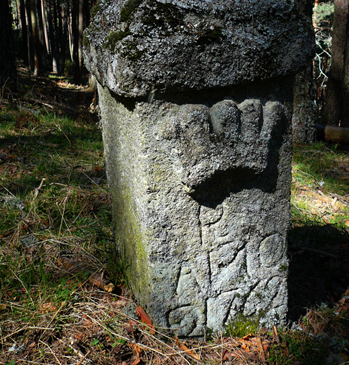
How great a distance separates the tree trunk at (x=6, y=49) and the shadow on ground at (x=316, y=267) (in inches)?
196

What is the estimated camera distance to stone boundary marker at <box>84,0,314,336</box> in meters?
1.35

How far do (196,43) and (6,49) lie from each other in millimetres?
5317

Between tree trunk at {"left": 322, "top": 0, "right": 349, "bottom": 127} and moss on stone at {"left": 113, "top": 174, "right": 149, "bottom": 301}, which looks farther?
tree trunk at {"left": 322, "top": 0, "right": 349, "bottom": 127}

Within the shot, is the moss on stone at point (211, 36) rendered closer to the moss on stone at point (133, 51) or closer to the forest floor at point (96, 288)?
the moss on stone at point (133, 51)

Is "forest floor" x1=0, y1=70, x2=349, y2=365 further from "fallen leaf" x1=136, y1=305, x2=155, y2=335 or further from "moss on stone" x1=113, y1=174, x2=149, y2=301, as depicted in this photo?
"moss on stone" x1=113, y1=174, x2=149, y2=301

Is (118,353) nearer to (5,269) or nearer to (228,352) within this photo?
(228,352)

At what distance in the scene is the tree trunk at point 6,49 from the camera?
5.44 m

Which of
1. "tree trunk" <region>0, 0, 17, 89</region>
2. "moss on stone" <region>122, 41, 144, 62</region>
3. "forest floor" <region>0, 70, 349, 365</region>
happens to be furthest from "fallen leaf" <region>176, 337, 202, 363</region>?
"tree trunk" <region>0, 0, 17, 89</region>

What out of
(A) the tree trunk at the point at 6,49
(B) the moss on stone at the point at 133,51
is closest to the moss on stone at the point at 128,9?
(B) the moss on stone at the point at 133,51

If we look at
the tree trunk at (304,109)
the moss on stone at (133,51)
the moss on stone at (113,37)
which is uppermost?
the moss on stone at (113,37)

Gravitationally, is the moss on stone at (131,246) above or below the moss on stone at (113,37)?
below

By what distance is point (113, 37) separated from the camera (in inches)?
54.4

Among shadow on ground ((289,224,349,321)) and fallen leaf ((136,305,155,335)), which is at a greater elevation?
fallen leaf ((136,305,155,335))

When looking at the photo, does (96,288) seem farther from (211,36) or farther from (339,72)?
(339,72)
